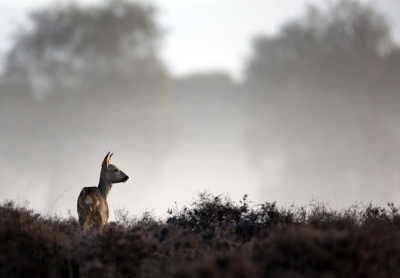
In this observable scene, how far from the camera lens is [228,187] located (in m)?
38.0

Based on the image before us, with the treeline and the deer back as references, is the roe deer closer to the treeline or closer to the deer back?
the deer back

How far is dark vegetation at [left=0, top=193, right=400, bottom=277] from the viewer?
16.7 ft

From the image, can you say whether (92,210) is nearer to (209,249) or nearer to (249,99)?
(209,249)

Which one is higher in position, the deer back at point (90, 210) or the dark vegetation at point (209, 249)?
the deer back at point (90, 210)

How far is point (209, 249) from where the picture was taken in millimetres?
6457

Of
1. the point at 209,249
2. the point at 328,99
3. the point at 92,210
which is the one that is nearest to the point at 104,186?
the point at 92,210

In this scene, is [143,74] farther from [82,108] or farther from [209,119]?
[209,119]

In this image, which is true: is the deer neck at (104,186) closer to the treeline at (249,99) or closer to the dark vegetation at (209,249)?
the dark vegetation at (209,249)

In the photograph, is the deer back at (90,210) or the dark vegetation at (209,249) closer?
the dark vegetation at (209,249)

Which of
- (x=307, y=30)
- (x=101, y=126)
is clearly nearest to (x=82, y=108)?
(x=101, y=126)

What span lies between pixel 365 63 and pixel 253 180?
14.9 metres

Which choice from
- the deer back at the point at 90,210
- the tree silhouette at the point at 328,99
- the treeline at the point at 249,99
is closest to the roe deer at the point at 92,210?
the deer back at the point at 90,210

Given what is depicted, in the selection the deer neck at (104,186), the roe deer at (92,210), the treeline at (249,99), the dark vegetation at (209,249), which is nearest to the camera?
the dark vegetation at (209,249)

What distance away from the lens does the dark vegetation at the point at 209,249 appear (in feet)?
16.7
